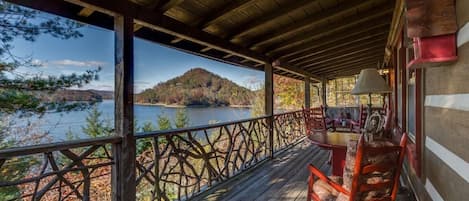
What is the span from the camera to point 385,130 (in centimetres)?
349

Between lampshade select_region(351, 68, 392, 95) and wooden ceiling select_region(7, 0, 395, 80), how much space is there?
910 millimetres

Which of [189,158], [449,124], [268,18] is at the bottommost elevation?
[189,158]

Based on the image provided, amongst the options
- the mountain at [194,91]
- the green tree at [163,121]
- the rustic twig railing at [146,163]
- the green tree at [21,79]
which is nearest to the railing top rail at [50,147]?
the rustic twig railing at [146,163]

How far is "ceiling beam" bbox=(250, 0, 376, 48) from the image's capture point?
11.5ft

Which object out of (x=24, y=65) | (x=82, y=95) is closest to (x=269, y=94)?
(x=82, y=95)

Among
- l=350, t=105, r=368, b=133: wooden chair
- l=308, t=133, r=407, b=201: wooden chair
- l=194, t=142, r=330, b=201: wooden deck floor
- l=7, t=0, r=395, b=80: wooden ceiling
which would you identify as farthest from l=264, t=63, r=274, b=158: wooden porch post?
l=308, t=133, r=407, b=201: wooden chair

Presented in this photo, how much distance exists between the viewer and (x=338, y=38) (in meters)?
4.92

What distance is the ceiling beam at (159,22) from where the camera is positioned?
2237 mm

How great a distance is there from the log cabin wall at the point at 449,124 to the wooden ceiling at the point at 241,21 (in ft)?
5.97

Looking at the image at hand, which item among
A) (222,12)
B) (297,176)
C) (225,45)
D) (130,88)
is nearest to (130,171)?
(130,88)

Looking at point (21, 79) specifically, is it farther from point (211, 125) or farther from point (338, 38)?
point (338, 38)

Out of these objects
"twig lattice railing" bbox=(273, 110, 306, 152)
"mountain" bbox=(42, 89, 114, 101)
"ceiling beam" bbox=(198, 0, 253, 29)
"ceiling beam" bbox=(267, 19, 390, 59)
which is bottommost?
"twig lattice railing" bbox=(273, 110, 306, 152)

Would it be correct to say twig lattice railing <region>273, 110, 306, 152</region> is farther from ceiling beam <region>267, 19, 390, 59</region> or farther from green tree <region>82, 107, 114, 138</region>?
green tree <region>82, 107, 114, 138</region>

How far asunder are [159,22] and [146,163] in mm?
1595
